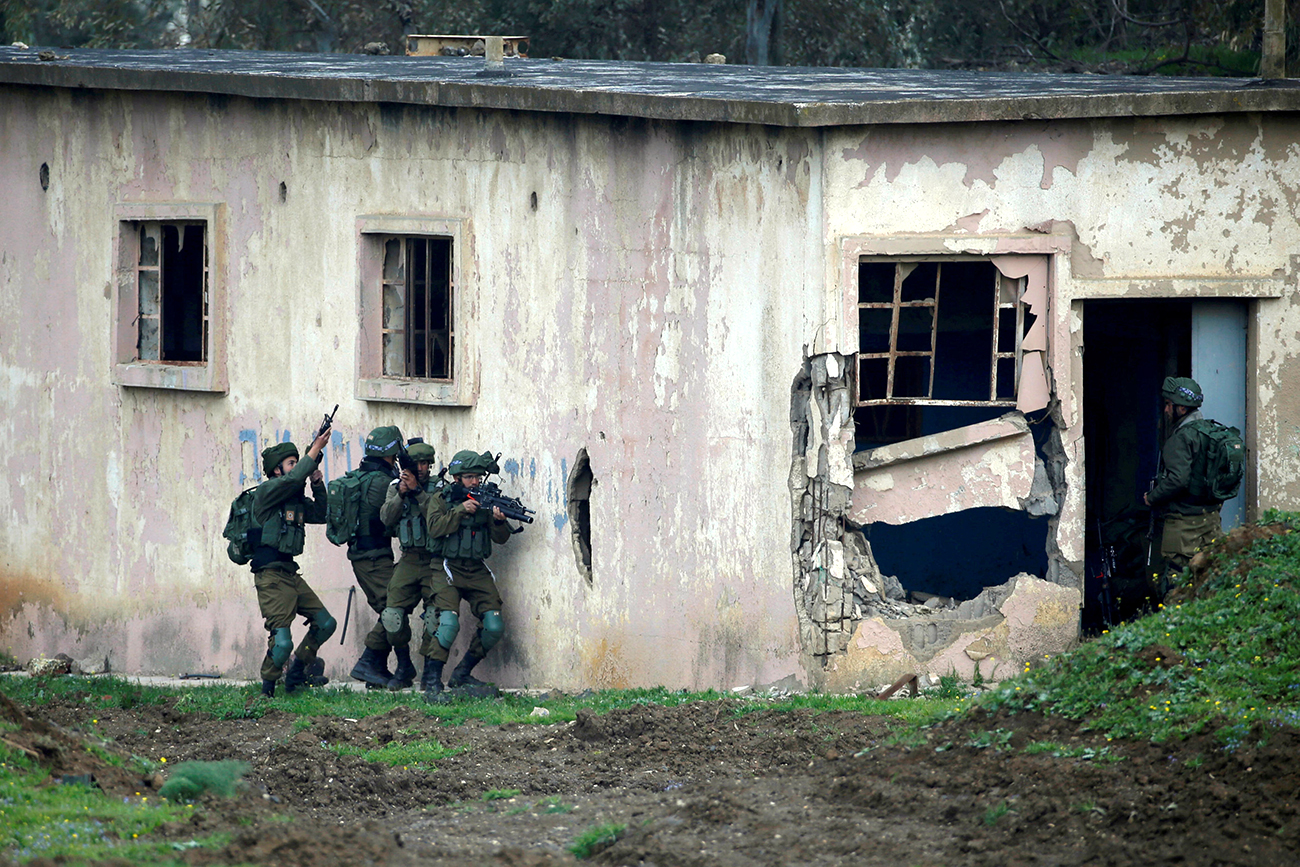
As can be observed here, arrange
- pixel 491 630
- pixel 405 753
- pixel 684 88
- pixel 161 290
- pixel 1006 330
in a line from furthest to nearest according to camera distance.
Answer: pixel 161 290, pixel 1006 330, pixel 684 88, pixel 491 630, pixel 405 753

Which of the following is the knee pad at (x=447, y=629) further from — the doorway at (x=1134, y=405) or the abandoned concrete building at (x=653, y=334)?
the doorway at (x=1134, y=405)

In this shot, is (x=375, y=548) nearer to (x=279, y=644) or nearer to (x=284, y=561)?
(x=284, y=561)

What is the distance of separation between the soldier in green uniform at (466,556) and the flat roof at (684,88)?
2.46m

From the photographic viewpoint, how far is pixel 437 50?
1673 centimetres

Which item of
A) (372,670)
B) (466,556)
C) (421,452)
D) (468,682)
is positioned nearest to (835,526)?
(466,556)

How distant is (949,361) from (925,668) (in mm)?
3463

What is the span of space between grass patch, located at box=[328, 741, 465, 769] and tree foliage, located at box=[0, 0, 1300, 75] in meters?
19.0

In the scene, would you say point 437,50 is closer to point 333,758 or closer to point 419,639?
point 419,639

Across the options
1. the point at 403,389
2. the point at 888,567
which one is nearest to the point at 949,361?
the point at 888,567

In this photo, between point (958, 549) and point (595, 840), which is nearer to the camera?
point (595, 840)

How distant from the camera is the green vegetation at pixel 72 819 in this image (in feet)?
20.5

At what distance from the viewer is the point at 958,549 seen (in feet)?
42.0

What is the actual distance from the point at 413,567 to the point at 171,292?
3.42 metres

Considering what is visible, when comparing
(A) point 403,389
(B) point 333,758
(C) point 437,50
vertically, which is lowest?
(B) point 333,758
